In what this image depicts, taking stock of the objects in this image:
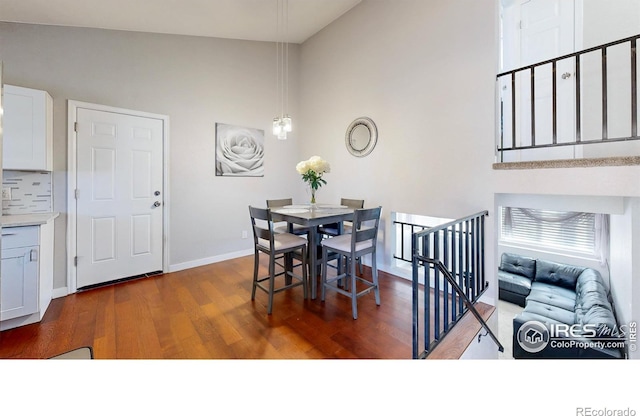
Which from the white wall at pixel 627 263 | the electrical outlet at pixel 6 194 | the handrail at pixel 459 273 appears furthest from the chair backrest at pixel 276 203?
the white wall at pixel 627 263

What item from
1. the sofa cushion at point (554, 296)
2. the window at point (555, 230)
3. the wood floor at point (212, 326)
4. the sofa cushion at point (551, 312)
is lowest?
the sofa cushion at point (551, 312)

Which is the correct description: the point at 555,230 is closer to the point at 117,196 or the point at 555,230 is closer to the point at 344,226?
the point at 344,226

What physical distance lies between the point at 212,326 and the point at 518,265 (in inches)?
186

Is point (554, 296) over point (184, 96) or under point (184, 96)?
under

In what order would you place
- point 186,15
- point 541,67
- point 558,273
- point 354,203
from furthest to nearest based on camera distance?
point 558,273 < point 354,203 < point 186,15 < point 541,67

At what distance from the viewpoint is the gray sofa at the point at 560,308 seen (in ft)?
7.66

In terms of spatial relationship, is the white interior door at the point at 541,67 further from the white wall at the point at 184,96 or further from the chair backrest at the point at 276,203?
the white wall at the point at 184,96

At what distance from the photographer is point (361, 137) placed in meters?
3.62

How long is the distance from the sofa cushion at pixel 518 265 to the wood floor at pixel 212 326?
2598 mm

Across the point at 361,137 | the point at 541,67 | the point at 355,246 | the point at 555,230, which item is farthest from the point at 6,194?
the point at 555,230

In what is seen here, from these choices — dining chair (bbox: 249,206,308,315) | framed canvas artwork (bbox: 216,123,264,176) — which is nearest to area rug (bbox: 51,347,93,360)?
dining chair (bbox: 249,206,308,315)

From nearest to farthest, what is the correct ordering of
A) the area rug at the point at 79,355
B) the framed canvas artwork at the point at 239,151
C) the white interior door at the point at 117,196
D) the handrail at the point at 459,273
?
1. the area rug at the point at 79,355
2. the handrail at the point at 459,273
3. the white interior door at the point at 117,196
4. the framed canvas artwork at the point at 239,151

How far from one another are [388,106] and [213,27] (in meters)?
2.56
